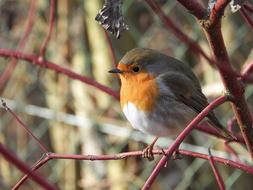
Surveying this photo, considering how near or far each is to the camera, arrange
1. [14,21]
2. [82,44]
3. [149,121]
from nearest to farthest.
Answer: [149,121], [82,44], [14,21]

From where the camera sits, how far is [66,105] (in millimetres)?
3652

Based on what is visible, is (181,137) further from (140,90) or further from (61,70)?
(140,90)

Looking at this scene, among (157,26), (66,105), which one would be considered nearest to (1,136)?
(66,105)

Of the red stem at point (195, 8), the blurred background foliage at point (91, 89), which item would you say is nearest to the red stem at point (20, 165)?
the red stem at point (195, 8)

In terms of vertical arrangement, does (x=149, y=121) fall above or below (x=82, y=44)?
below

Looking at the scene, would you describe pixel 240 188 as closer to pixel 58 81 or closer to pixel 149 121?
pixel 58 81

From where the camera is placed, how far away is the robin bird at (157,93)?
198 centimetres

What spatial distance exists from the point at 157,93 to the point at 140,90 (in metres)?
0.06

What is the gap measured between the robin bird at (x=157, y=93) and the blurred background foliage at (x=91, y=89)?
3.80 feet

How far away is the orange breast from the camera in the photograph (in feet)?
6.53

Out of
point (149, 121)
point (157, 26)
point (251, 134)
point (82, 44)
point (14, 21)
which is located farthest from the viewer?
point (14, 21)

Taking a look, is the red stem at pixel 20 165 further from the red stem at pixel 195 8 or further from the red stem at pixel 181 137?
the red stem at pixel 195 8

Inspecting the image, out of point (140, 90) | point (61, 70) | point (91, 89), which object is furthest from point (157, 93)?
point (91, 89)

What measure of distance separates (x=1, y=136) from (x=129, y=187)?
0.88m
